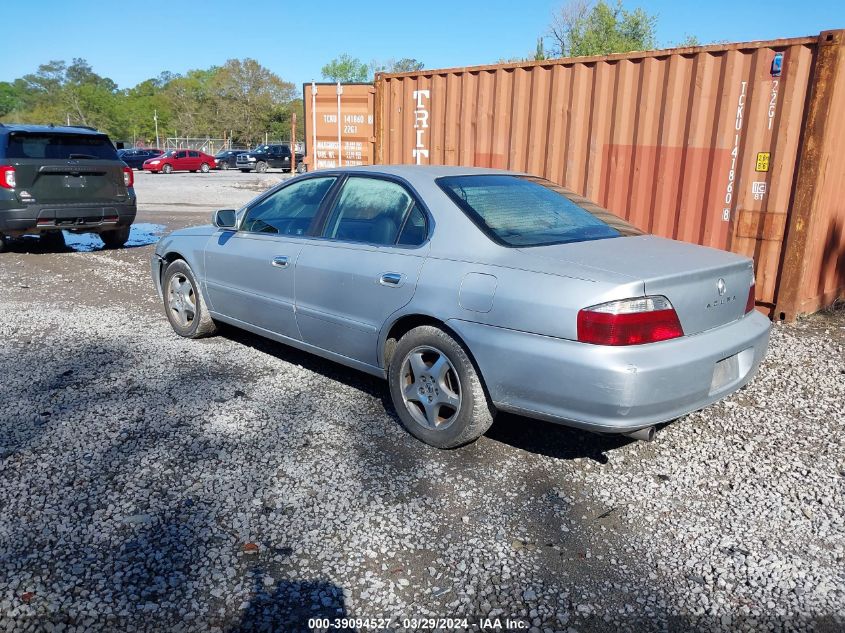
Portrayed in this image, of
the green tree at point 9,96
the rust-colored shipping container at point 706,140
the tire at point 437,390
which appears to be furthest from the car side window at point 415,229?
the green tree at point 9,96

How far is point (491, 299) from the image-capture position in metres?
3.31

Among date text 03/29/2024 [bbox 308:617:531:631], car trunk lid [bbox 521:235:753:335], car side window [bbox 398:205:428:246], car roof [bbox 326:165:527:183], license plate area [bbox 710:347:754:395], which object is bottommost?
date text 03/29/2024 [bbox 308:617:531:631]

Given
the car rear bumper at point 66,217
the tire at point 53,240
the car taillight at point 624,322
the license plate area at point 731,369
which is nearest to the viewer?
the car taillight at point 624,322

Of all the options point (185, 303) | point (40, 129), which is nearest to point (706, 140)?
point (185, 303)

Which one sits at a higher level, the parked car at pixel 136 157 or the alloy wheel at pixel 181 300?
the parked car at pixel 136 157

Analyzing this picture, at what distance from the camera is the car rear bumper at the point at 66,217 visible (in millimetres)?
9273

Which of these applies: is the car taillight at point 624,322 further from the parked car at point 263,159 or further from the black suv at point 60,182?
the parked car at point 263,159

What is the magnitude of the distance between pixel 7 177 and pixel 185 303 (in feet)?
17.4

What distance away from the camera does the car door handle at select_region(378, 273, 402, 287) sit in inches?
149

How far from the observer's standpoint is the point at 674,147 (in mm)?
6766

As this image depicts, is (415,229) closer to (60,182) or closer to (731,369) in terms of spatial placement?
(731,369)

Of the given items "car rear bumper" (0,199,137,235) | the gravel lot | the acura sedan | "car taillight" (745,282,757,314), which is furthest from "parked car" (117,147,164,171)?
"car taillight" (745,282,757,314)

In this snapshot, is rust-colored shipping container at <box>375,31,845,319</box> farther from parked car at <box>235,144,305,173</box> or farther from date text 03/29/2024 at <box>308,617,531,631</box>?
parked car at <box>235,144,305,173</box>

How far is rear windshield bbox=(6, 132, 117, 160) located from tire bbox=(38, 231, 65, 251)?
1955 millimetres
